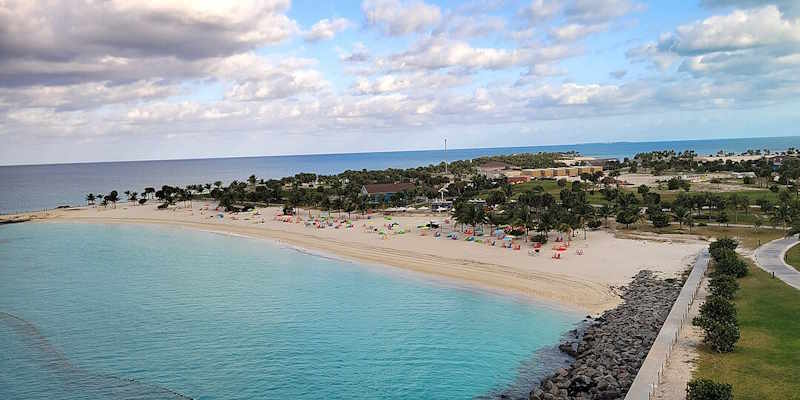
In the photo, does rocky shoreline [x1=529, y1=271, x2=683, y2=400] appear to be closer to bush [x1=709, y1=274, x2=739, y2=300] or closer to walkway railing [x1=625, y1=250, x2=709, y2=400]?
walkway railing [x1=625, y1=250, x2=709, y2=400]

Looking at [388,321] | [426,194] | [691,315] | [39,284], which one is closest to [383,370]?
[388,321]

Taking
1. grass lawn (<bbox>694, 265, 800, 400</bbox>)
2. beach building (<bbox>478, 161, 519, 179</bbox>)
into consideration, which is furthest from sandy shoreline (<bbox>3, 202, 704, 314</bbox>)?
beach building (<bbox>478, 161, 519, 179</bbox>)

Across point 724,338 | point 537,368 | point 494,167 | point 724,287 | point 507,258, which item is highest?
point 494,167

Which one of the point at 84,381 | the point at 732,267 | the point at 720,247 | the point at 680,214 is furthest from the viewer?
the point at 680,214

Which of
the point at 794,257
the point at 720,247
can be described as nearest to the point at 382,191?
the point at 720,247

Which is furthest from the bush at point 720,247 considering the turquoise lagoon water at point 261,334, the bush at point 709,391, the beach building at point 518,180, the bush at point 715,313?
the beach building at point 518,180

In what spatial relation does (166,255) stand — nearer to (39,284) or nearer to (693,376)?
(39,284)

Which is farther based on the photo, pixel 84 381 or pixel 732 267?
pixel 732 267

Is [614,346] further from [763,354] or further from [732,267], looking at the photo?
[732,267]
